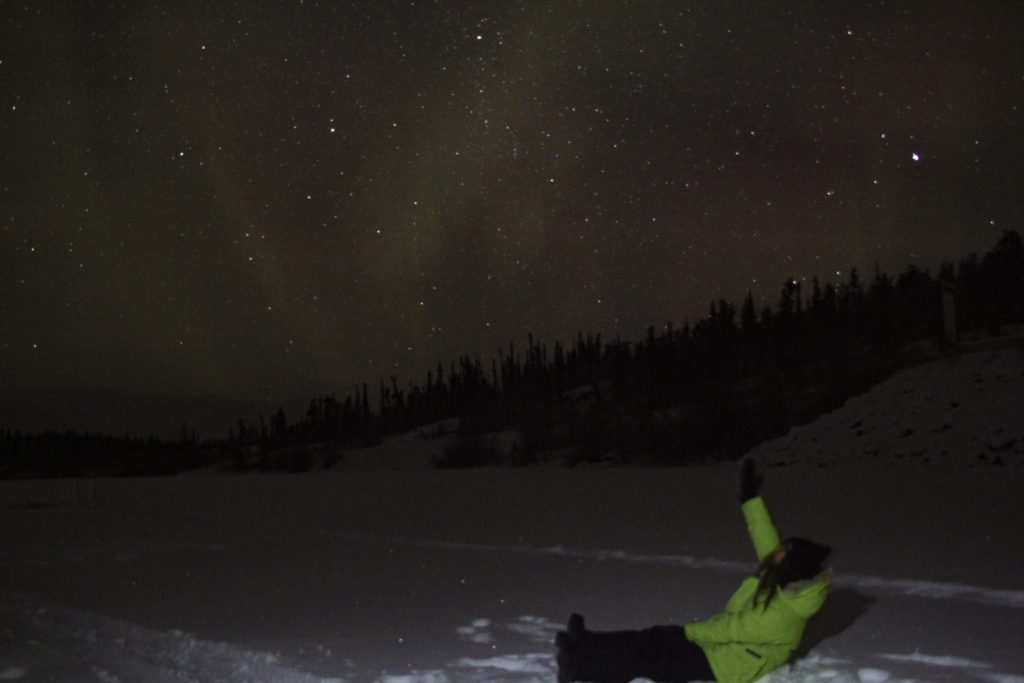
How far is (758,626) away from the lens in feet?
19.6

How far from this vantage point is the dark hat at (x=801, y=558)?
5.76 meters

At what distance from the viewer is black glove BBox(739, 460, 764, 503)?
6.53 metres

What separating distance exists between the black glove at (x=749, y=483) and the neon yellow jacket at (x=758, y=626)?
6 cm

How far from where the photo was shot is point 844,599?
32.7ft

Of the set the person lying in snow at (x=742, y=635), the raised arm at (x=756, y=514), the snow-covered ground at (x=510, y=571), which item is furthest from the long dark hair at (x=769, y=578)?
the snow-covered ground at (x=510, y=571)

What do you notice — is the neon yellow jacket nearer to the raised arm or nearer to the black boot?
the raised arm

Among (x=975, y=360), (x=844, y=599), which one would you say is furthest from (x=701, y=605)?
(x=975, y=360)

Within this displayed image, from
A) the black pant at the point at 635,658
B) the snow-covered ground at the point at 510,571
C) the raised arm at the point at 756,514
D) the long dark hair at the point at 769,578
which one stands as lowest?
the snow-covered ground at the point at 510,571

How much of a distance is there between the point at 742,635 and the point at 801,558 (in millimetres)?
714

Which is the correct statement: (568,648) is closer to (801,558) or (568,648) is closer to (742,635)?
(742,635)

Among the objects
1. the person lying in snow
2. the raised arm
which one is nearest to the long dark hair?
the person lying in snow

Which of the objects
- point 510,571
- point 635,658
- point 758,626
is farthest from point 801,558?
point 510,571

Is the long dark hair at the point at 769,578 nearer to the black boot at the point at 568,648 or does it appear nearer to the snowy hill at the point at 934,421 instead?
the black boot at the point at 568,648

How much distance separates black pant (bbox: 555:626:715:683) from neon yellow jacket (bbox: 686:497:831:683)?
0.11 meters
